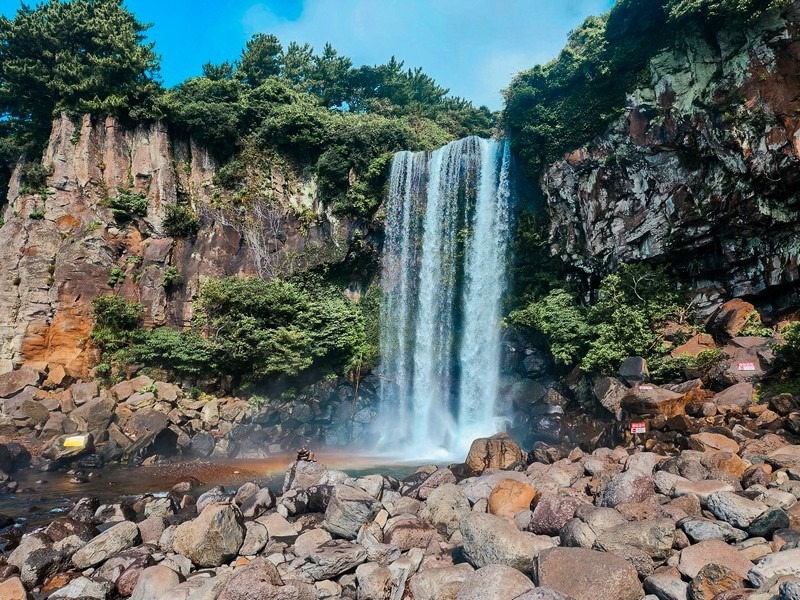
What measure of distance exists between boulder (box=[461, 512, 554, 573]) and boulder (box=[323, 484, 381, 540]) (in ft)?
7.47

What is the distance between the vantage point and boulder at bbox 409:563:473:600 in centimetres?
554

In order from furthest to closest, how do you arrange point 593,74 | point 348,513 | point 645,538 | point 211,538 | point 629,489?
point 593,74
point 348,513
point 211,538
point 629,489
point 645,538

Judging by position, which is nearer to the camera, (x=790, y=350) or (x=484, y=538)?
(x=484, y=538)

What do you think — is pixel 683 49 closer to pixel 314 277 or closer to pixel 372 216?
pixel 372 216

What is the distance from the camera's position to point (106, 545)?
7.84 meters

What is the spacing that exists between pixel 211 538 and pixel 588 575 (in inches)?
217

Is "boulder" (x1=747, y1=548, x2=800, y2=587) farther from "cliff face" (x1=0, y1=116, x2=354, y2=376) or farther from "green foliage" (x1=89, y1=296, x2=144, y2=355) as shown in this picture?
"green foliage" (x1=89, y1=296, x2=144, y2=355)

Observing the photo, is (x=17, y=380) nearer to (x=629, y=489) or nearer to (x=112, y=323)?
(x=112, y=323)

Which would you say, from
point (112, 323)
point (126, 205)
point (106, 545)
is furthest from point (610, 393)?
point (126, 205)

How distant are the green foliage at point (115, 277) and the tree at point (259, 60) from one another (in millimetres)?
16065

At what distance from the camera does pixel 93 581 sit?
692 centimetres

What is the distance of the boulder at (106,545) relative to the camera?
7660 millimetres

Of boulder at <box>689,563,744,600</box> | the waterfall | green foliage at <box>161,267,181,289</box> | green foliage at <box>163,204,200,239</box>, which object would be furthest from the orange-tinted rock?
green foliage at <box>163,204,200,239</box>

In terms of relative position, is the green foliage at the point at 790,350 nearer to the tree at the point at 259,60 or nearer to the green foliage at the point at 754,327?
the green foliage at the point at 754,327
